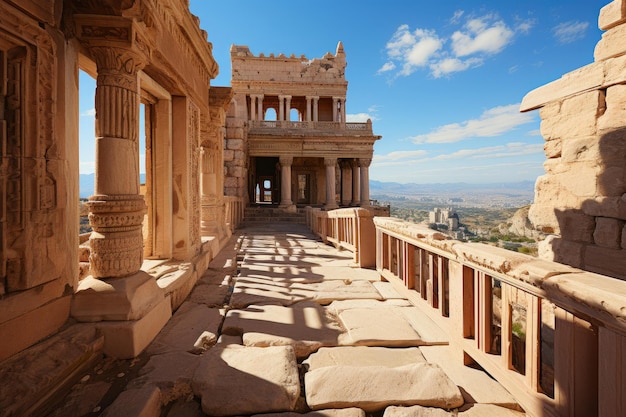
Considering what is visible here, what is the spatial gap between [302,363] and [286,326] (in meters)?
0.59

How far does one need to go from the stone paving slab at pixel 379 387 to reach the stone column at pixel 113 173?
1.91 metres

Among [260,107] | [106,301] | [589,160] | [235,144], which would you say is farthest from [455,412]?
[260,107]

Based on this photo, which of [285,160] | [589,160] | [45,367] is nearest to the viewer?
[45,367]

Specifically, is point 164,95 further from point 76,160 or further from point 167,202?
point 76,160

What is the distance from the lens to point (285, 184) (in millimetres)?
18406

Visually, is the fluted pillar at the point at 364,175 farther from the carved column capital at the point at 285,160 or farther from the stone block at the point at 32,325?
the stone block at the point at 32,325

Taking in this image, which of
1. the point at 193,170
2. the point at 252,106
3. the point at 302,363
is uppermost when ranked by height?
the point at 252,106

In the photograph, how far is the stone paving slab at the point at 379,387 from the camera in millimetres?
1818

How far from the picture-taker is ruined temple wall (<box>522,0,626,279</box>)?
371 cm

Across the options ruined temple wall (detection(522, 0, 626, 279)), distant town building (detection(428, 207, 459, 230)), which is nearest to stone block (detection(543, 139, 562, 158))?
ruined temple wall (detection(522, 0, 626, 279))

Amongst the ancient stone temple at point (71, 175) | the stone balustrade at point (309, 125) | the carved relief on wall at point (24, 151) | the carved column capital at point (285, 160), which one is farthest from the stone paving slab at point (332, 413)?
the stone balustrade at point (309, 125)

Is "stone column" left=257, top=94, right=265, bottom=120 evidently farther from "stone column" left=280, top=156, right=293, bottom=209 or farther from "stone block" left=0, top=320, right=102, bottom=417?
"stone block" left=0, top=320, right=102, bottom=417

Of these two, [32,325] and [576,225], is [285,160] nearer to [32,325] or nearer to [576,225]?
[576,225]

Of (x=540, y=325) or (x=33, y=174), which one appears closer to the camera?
(x=540, y=325)
